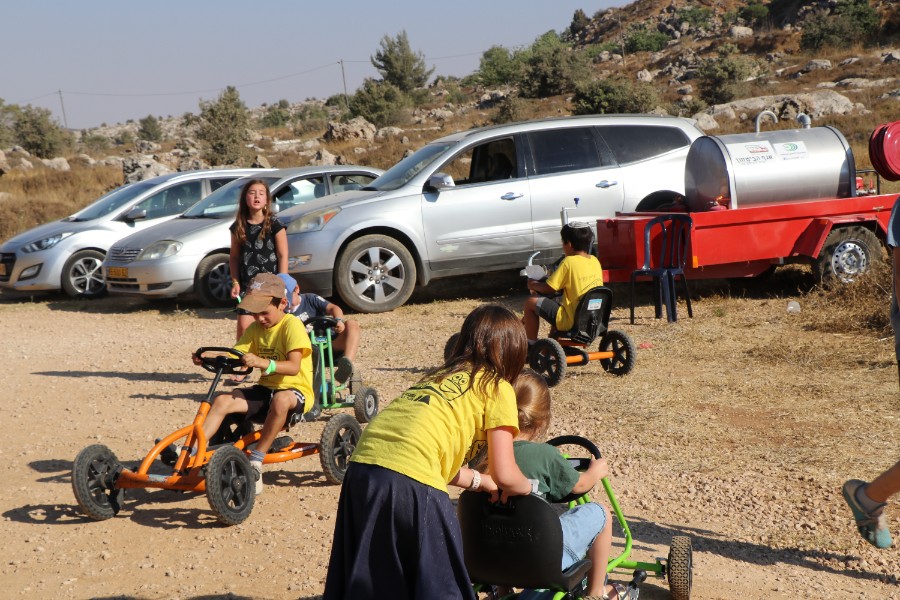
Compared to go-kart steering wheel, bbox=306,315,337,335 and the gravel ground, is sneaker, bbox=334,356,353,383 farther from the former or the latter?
the gravel ground

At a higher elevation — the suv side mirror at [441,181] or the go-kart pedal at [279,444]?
the suv side mirror at [441,181]

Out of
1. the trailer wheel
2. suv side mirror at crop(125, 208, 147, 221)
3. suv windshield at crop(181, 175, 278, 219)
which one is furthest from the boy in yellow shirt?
suv side mirror at crop(125, 208, 147, 221)

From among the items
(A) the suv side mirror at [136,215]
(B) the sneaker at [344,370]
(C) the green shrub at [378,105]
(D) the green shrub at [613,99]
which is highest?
(C) the green shrub at [378,105]

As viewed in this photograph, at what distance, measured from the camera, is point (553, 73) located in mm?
43719

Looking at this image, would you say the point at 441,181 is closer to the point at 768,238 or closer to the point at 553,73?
the point at 768,238

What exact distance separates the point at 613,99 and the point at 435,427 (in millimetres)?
32987

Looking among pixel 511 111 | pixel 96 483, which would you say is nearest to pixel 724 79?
pixel 511 111

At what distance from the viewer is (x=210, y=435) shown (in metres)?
5.32

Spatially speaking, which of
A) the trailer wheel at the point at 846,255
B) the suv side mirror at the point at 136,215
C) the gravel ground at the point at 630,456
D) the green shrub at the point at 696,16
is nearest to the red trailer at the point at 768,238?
the trailer wheel at the point at 846,255

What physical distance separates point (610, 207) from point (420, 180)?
2.15 metres

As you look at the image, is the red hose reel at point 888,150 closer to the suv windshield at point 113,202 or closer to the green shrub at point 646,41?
the suv windshield at point 113,202

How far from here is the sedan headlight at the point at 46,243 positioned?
13328 millimetres

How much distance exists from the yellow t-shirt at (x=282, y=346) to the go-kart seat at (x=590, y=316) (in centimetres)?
253

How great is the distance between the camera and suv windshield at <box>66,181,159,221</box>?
13906 mm
